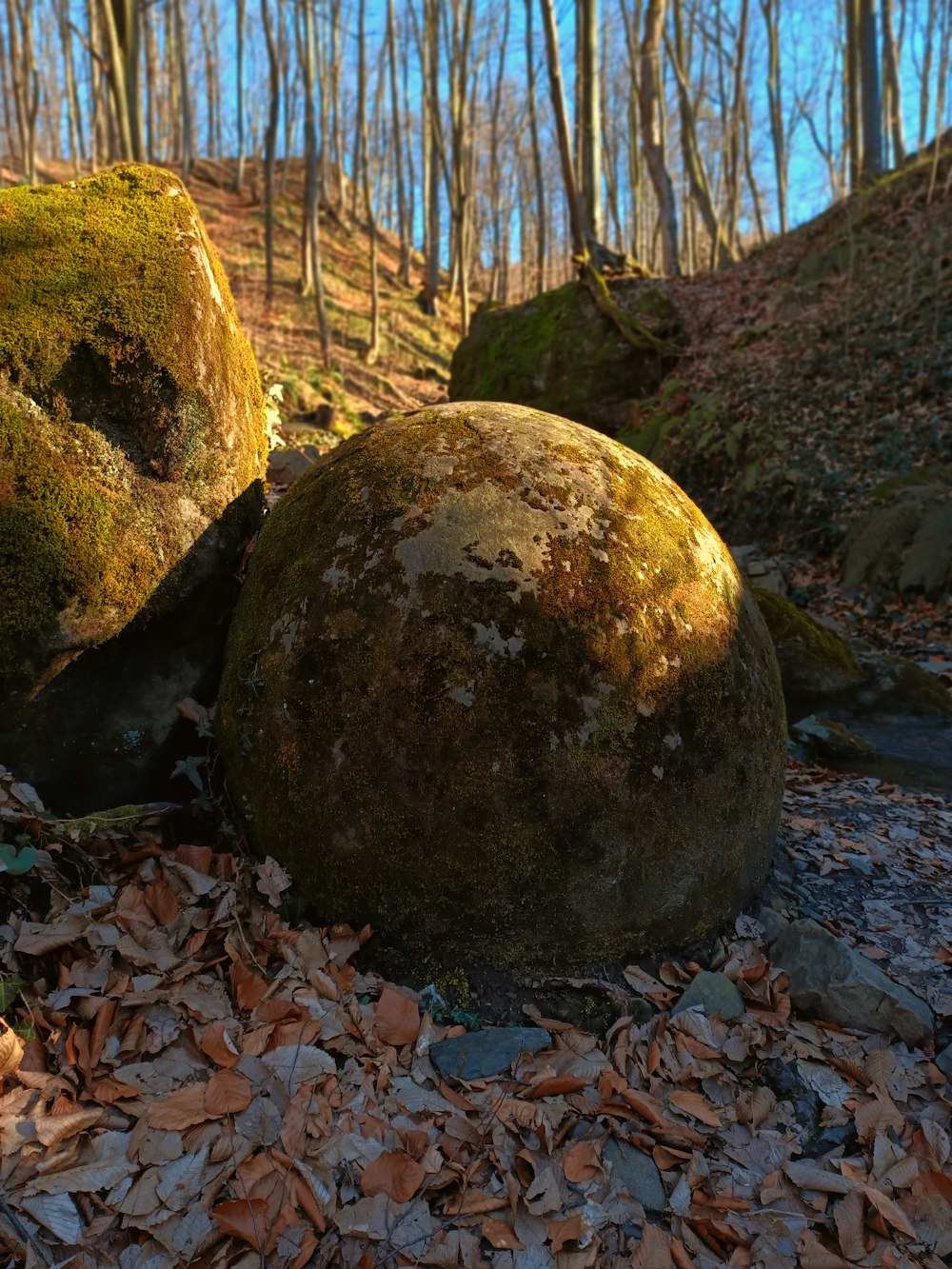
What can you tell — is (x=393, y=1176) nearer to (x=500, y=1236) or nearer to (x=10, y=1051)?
(x=500, y=1236)

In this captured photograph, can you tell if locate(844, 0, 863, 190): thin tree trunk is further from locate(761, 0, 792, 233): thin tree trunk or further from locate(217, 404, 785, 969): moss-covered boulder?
locate(217, 404, 785, 969): moss-covered boulder

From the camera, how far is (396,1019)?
249cm

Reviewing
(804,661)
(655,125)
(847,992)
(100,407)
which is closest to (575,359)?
(655,125)

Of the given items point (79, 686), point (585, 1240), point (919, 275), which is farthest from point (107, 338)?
point (919, 275)

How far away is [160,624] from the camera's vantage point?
3086mm

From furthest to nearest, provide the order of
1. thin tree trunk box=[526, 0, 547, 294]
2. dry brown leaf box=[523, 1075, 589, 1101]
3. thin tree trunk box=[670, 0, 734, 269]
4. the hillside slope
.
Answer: thin tree trunk box=[526, 0, 547, 294] < thin tree trunk box=[670, 0, 734, 269] < the hillside slope < dry brown leaf box=[523, 1075, 589, 1101]

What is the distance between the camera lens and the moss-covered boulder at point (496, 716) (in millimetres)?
2594

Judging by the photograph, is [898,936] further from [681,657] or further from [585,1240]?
[585,1240]

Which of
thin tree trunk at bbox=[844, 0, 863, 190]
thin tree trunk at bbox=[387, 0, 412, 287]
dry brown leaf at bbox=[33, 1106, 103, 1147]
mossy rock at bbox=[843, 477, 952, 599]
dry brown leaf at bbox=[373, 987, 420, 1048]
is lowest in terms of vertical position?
dry brown leaf at bbox=[373, 987, 420, 1048]

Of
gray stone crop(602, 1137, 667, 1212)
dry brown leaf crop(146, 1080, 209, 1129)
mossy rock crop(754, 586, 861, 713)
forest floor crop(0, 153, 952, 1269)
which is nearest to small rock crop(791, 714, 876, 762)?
mossy rock crop(754, 586, 861, 713)

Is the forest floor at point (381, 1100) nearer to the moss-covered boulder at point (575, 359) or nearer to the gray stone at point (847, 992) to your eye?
the gray stone at point (847, 992)

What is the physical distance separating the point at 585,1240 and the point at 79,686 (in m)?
2.41

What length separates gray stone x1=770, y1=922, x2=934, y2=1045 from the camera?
2.70 metres

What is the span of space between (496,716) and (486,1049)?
1.06 meters
